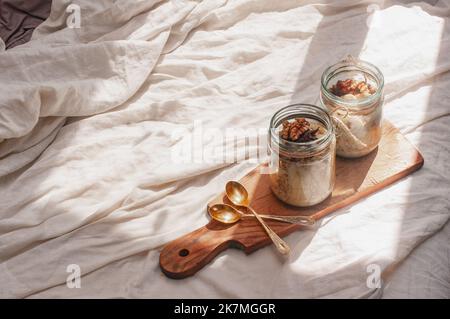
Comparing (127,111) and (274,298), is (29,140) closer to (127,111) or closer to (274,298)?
(127,111)

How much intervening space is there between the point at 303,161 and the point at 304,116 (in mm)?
120

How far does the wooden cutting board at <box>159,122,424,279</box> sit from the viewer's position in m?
1.17

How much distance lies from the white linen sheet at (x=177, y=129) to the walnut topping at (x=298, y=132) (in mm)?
183

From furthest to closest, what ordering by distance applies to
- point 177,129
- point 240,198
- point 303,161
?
point 177,129 < point 240,198 < point 303,161

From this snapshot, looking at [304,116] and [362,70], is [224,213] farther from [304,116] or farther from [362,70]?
[362,70]

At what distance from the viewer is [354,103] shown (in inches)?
47.2

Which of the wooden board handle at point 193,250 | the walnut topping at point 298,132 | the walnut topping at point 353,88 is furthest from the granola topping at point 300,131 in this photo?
the wooden board handle at point 193,250

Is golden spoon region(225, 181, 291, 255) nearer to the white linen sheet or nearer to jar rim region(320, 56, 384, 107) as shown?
the white linen sheet

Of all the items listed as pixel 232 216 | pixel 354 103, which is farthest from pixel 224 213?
pixel 354 103

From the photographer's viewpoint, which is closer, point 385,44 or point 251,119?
point 251,119

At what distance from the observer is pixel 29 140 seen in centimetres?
138

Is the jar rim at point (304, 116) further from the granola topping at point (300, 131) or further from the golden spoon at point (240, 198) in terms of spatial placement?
the golden spoon at point (240, 198)
